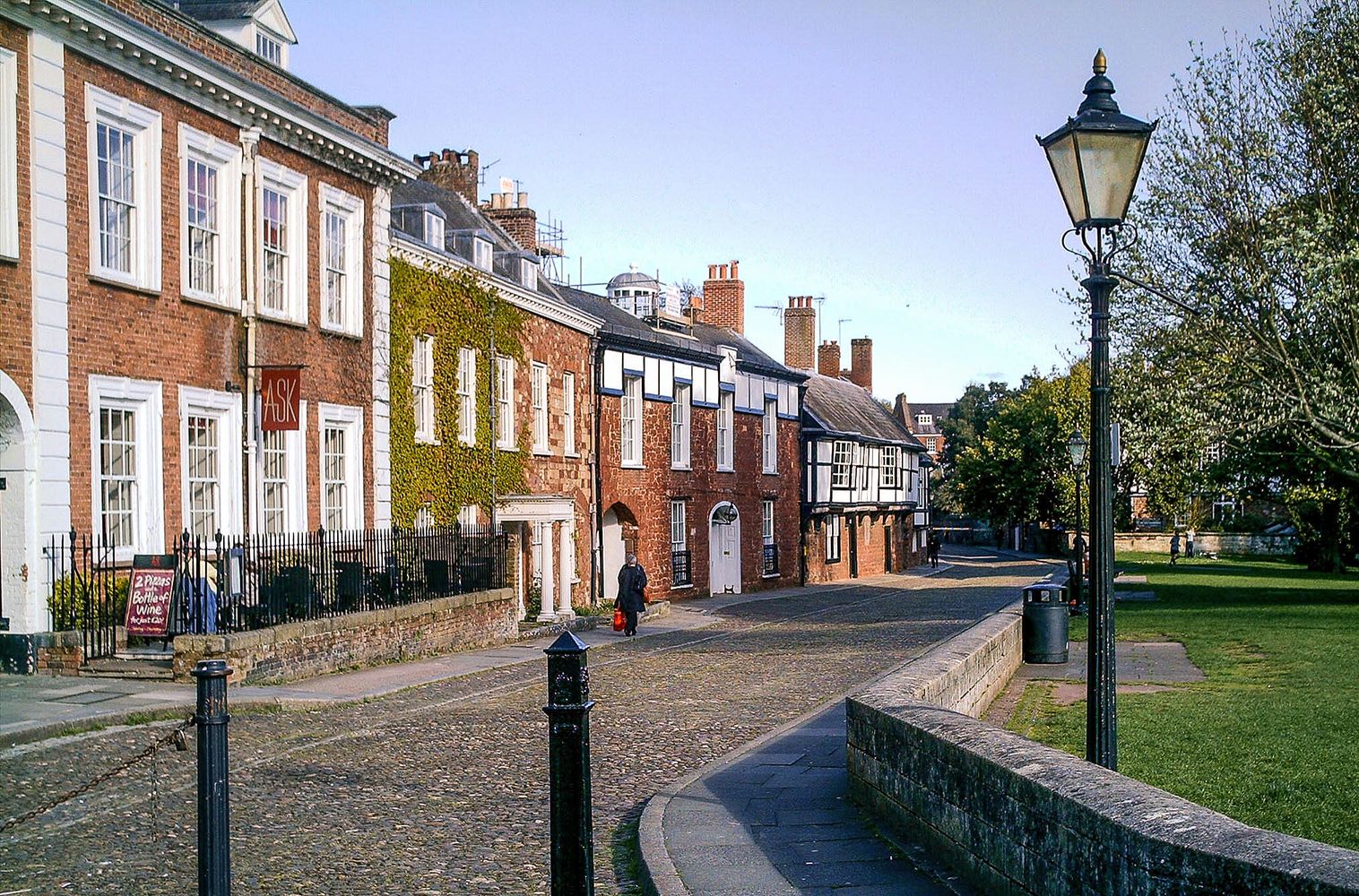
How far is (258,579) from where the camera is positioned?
56.9 feet

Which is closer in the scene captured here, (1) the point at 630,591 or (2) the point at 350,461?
(2) the point at 350,461

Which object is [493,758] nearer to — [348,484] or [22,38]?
[22,38]

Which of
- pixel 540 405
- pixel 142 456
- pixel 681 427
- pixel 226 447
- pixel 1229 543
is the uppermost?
pixel 540 405

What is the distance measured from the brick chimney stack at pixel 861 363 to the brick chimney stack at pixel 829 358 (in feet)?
21.2

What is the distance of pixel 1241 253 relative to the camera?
89.2 ft

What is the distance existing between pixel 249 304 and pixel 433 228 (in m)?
8.32

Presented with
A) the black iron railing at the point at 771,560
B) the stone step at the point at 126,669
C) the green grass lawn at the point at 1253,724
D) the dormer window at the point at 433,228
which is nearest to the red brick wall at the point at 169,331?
the stone step at the point at 126,669

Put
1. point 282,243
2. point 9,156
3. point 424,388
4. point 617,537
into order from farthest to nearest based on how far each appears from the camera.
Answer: point 617,537
point 424,388
point 282,243
point 9,156

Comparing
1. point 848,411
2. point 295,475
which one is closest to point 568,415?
point 295,475

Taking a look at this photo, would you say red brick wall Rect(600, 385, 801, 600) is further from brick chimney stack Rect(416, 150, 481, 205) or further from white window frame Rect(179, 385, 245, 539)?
white window frame Rect(179, 385, 245, 539)

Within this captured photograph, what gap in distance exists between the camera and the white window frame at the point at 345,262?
74.7ft

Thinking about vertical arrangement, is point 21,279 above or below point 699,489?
above

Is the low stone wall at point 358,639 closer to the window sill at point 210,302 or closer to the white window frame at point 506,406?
the window sill at point 210,302

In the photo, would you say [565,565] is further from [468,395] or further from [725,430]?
[725,430]
